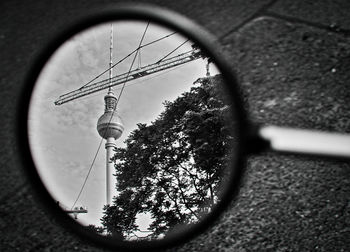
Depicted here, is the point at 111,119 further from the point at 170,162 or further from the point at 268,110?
the point at 268,110

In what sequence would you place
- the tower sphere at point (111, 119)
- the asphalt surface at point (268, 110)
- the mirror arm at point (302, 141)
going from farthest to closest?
the tower sphere at point (111, 119) → the asphalt surface at point (268, 110) → the mirror arm at point (302, 141)

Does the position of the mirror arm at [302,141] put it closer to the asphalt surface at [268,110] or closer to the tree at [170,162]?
the asphalt surface at [268,110]

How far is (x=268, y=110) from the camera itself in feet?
7.06

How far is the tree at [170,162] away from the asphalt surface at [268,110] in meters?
0.31

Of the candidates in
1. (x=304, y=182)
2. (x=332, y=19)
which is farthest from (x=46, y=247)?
(x=332, y=19)

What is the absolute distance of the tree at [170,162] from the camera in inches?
65.7

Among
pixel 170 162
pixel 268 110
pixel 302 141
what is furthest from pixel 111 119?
pixel 302 141

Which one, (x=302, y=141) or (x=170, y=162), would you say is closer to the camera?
(x=302, y=141)

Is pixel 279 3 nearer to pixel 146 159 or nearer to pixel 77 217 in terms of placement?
pixel 146 159

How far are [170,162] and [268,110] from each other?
0.74 meters

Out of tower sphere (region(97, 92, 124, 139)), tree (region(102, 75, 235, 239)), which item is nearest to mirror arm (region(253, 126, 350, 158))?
tree (region(102, 75, 235, 239))

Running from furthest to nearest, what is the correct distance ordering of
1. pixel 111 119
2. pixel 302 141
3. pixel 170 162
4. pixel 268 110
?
pixel 111 119 → pixel 268 110 → pixel 170 162 → pixel 302 141

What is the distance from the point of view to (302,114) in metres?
2.09

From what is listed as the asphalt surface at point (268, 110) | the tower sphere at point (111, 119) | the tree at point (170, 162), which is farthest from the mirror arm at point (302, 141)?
the tower sphere at point (111, 119)
